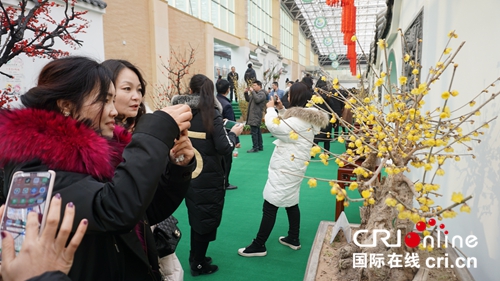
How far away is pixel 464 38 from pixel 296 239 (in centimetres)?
213

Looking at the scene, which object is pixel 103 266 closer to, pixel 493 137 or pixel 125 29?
pixel 493 137

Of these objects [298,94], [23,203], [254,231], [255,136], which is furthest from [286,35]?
[23,203]

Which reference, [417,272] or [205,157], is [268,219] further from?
[417,272]

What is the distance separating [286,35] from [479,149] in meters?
26.7

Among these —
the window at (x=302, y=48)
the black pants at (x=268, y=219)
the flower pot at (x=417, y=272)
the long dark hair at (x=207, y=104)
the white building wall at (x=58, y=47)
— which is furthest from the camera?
the window at (x=302, y=48)

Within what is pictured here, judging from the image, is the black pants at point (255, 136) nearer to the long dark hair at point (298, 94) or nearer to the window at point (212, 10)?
the long dark hair at point (298, 94)

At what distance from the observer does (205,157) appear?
244cm

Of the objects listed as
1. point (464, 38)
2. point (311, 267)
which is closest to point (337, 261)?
point (311, 267)

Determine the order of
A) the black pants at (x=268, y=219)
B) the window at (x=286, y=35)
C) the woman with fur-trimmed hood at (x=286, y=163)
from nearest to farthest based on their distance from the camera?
the woman with fur-trimmed hood at (x=286, y=163)
the black pants at (x=268, y=219)
the window at (x=286, y=35)

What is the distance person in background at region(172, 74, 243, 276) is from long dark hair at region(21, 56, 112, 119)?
134cm

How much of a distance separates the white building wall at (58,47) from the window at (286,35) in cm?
2014

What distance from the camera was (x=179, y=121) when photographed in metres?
1.02

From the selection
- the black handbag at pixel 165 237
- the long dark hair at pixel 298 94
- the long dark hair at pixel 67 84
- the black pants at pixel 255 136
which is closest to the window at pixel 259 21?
the black pants at pixel 255 136

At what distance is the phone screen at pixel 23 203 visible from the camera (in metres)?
0.69
